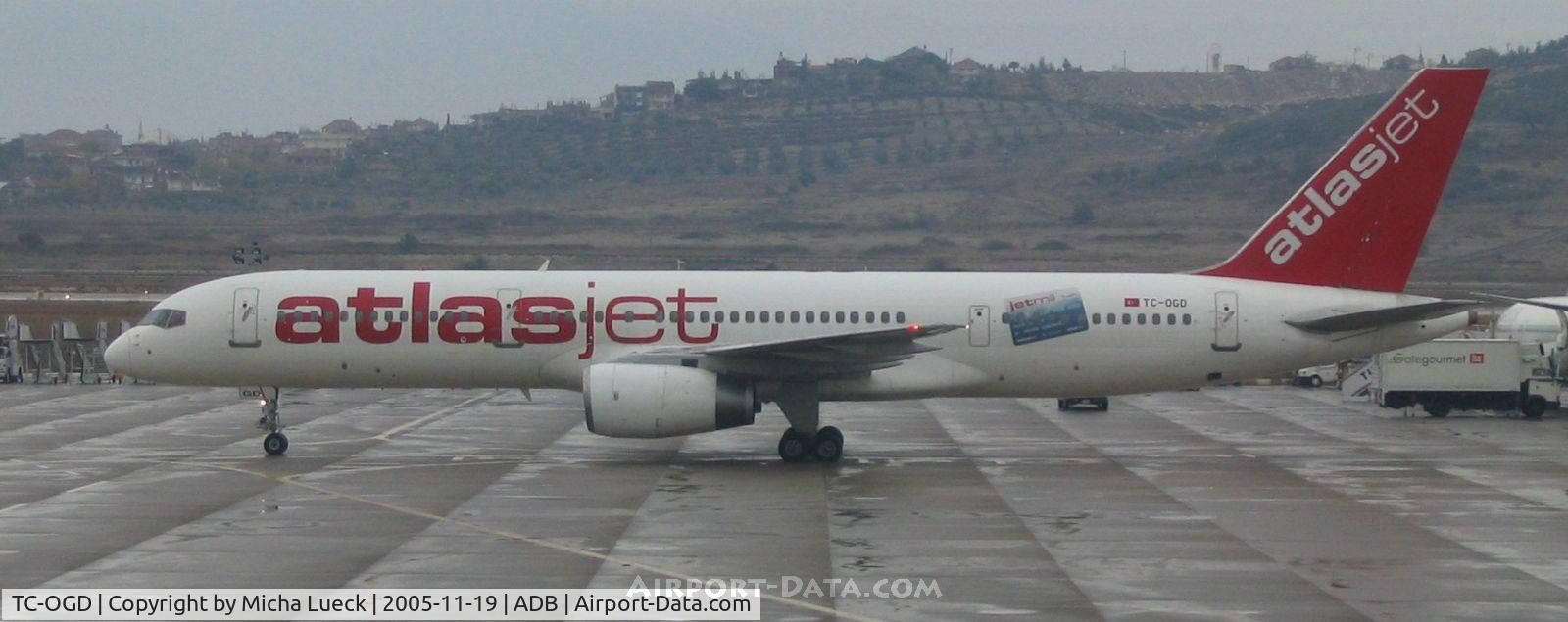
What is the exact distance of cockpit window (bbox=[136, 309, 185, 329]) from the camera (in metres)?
28.8

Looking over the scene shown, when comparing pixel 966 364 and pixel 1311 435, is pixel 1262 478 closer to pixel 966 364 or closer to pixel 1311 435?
pixel 966 364

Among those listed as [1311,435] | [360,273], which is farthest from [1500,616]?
[360,273]

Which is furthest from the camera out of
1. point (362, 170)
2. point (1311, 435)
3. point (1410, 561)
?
point (362, 170)

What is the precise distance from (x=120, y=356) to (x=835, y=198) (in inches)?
4663

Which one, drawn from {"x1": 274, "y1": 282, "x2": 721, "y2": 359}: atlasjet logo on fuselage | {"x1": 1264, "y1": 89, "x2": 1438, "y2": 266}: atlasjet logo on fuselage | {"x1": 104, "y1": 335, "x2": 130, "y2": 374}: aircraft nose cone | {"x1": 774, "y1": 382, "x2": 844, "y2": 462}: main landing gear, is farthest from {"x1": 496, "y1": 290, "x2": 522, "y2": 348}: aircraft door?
{"x1": 1264, "y1": 89, "x2": 1438, "y2": 266}: atlasjet logo on fuselage

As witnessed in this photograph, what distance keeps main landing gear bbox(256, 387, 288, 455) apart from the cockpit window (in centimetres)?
182

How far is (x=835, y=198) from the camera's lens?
14588 centimetres

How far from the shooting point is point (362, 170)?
162 m

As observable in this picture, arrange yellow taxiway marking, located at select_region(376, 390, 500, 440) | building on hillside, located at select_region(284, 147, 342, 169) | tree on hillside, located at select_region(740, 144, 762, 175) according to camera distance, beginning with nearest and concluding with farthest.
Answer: yellow taxiway marking, located at select_region(376, 390, 500, 440), building on hillside, located at select_region(284, 147, 342, 169), tree on hillside, located at select_region(740, 144, 762, 175)

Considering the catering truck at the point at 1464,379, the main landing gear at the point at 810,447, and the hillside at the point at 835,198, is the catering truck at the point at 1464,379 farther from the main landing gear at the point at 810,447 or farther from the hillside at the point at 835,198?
the hillside at the point at 835,198

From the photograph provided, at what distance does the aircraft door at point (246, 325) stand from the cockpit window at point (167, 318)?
1054 mm

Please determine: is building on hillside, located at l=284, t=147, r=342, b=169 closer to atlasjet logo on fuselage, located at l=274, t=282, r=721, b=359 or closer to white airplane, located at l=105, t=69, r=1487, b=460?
white airplane, located at l=105, t=69, r=1487, b=460

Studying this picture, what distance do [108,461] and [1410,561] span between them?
19.8 m
